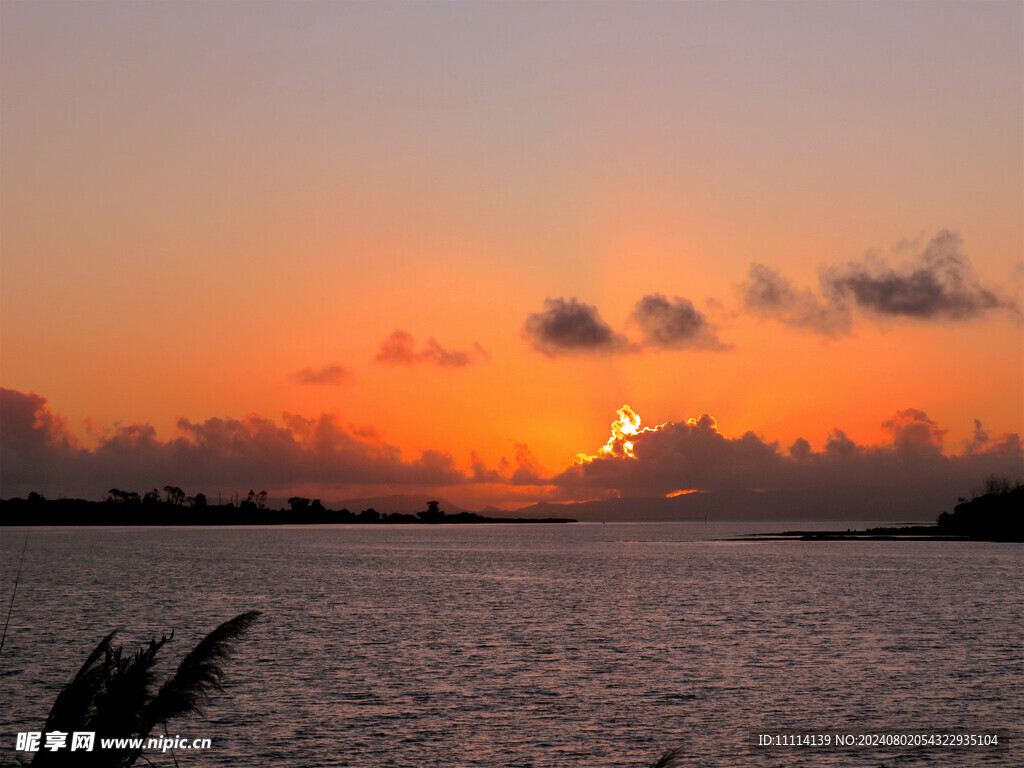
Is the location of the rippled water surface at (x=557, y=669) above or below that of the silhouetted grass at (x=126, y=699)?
below

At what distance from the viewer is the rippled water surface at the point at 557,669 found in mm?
42625

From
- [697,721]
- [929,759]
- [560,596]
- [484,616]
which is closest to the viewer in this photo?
[929,759]

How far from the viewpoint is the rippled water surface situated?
140ft

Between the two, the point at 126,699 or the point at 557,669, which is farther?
the point at 557,669

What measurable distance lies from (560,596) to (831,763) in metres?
79.7

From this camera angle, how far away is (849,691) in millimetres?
54750

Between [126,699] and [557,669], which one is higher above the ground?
[126,699]

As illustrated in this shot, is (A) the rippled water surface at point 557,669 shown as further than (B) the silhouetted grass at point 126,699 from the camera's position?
Yes

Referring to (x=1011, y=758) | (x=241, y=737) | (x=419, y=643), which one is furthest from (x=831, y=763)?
(x=419, y=643)

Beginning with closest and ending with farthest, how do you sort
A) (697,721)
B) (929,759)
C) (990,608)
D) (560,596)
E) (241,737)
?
1. (929,759)
2. (241,737)
3. (697,721)
4. (990,608)
5. (560,596)

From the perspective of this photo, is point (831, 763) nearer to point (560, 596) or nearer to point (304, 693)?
point (304, 693)

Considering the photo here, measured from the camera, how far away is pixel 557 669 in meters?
61.7

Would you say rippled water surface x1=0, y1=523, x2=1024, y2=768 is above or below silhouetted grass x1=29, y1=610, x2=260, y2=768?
below

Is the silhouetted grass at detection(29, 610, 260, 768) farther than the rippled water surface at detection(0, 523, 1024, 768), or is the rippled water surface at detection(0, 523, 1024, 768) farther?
the rippled water surface at detection(0, 523, 1024, 768)
